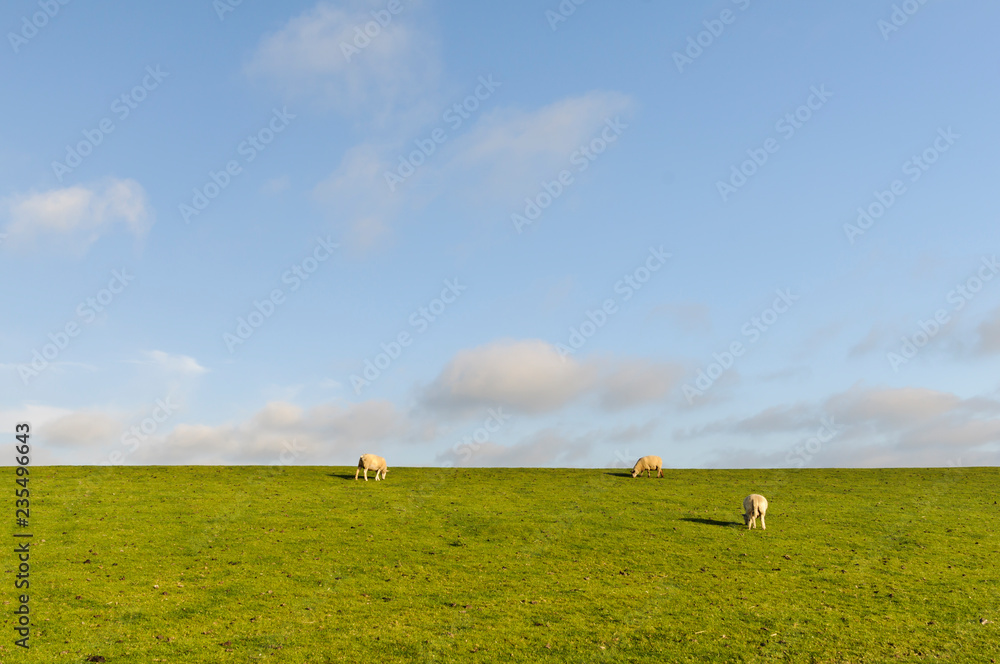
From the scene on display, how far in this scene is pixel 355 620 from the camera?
20.1m

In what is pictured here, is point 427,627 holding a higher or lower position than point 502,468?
lower

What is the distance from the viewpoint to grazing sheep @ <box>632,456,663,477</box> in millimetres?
50438

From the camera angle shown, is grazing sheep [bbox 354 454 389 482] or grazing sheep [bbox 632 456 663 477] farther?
grazing sheep [bbox 632 456 663 477]

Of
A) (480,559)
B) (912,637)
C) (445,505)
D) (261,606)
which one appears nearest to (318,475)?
(445,505)

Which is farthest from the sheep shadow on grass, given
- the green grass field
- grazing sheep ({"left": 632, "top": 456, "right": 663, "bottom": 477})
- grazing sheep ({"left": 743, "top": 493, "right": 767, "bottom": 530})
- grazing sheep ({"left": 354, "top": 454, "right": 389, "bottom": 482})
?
grazing sheep ({"left": 354, "top": 454, "right": 389, "bottom": 482})

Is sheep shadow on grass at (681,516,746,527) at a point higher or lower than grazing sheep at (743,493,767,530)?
lower

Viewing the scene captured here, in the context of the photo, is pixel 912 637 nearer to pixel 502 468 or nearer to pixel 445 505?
pixel 445 505

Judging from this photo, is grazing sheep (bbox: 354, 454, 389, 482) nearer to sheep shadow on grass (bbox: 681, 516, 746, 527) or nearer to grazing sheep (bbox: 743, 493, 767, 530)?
sheep shadow on grass (bbox: 681, 516, 746, 527)

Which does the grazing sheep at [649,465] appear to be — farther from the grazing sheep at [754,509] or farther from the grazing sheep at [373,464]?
the grazing sheep at [373,464]

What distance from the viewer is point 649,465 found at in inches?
2000

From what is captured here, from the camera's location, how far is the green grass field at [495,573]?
18.3 m

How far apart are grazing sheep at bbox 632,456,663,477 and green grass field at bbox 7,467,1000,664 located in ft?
19.0

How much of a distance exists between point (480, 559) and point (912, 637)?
15277 mm

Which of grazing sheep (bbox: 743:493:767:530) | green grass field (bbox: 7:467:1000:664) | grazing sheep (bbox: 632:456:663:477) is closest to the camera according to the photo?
green grass field (bbox: 7:467:1000:664)
